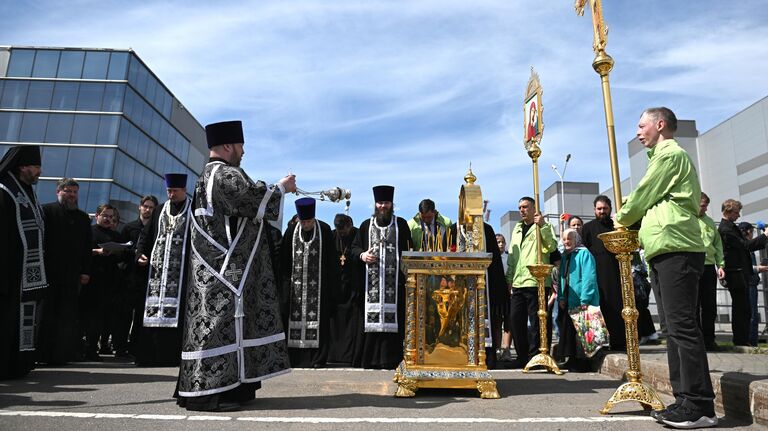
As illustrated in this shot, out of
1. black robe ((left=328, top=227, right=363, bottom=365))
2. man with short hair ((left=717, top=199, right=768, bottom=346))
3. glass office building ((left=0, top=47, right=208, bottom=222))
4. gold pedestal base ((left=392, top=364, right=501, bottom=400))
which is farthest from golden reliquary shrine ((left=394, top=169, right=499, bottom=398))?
glass office building ((left=0, top=47, right=208, bottom=222))

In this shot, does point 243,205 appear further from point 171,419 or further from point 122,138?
point 122,138

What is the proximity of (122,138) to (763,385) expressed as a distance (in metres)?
31.9

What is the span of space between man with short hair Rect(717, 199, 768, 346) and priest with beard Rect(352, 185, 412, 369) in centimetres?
435

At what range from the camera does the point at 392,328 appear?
7.10 meters

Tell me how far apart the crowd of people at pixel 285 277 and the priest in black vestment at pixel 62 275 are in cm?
2

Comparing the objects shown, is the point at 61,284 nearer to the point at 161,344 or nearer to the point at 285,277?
the point at 161,344

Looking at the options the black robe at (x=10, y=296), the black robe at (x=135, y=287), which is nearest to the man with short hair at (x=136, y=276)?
the black robe at (x=135, y=287)

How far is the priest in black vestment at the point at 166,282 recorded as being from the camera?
677 centimetres

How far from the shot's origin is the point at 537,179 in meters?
6.45

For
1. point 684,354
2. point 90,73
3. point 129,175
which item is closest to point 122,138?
point 129,175

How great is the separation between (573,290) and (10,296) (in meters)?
5.82

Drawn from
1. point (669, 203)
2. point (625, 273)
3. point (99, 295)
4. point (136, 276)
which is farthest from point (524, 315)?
point (99, 295)

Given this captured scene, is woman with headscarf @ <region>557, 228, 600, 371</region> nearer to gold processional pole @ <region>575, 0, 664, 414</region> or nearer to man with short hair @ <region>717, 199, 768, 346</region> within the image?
gold processional pole @ <region>575, 0, 664, 414</region>

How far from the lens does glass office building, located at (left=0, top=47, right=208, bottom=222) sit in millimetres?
29188
